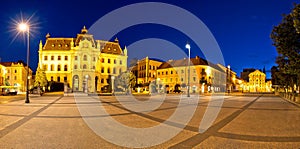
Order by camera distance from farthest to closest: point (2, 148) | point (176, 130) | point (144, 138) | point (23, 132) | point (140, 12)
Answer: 1. point (140, 12)
2. point (176, 130)
3. point (23, 132)
4. point (144, 138)
5. point (2, 148)

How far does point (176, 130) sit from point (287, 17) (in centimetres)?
1952

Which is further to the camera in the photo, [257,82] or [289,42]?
[257,82]

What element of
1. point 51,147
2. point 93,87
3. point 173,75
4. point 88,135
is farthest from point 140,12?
point 173,75

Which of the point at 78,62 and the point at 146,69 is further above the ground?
the point at 78,62

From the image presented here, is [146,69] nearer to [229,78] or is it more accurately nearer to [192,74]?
[192,74]

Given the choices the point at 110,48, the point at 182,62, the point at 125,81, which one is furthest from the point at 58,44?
the point at 182,62

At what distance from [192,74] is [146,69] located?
20.6m

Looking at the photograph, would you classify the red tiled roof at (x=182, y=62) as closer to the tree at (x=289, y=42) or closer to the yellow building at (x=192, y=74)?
the yellow building at (x=192, y=74)

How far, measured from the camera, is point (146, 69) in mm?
93875

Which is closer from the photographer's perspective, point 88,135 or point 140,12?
point 88,135

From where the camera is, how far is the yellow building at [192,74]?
266 feet

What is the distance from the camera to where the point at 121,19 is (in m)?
22.3

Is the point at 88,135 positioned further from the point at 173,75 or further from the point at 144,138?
the point at 173,75

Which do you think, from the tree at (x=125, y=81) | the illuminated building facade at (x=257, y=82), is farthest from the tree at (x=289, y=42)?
the illuminated building facade at (x=257, y=82)
